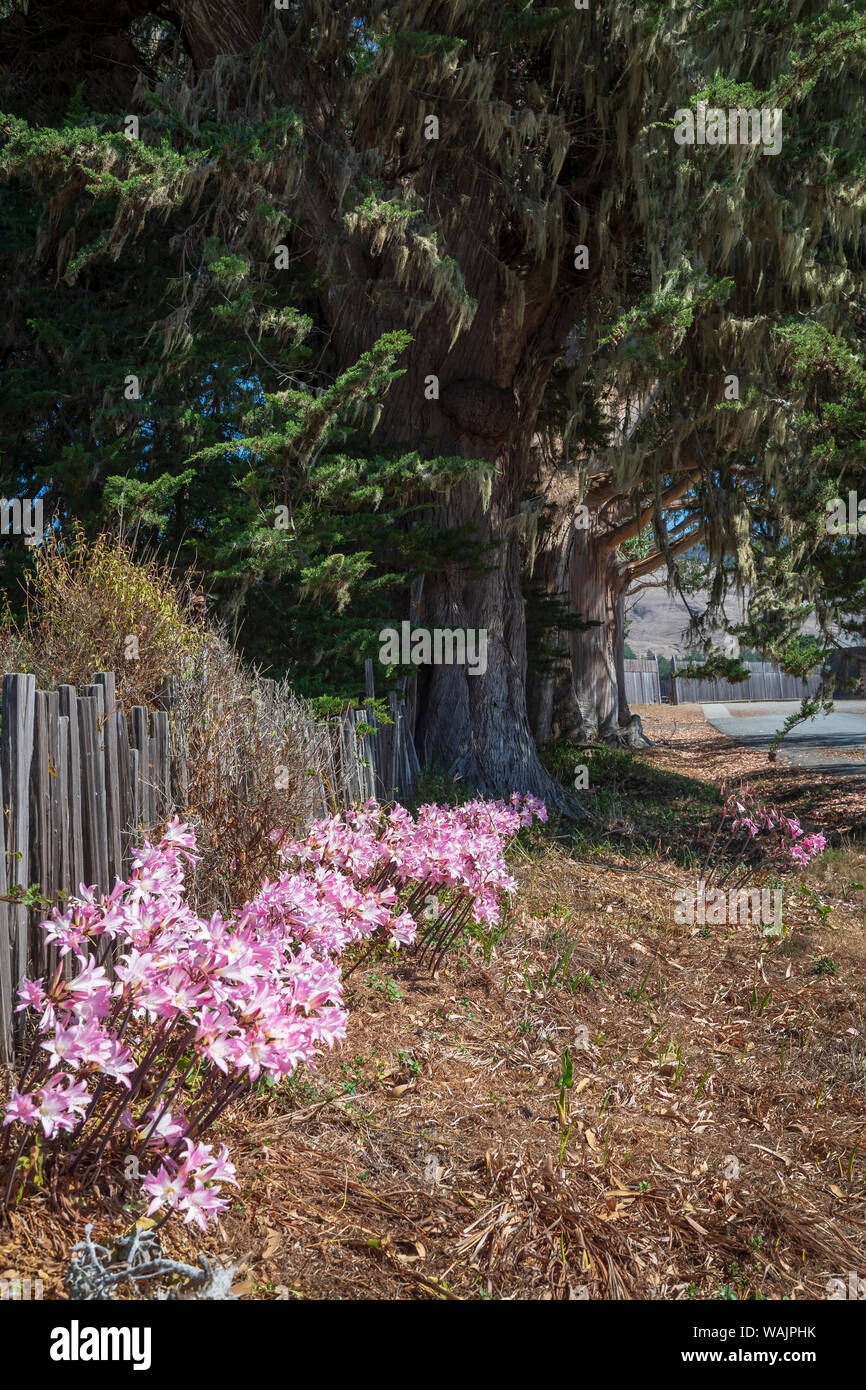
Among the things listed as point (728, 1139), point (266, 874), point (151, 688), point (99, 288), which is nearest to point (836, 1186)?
point (728, 1139)

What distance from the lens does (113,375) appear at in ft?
23.0

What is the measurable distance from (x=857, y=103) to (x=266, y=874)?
7.64 meters

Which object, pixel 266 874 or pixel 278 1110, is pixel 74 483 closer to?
pixel 266 874

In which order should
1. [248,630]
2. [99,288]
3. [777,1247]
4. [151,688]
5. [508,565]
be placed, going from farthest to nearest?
[508,565]
[99,288]
[248,630]
[151,688]
[777,1247]

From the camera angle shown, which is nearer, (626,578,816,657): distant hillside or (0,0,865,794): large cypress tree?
(0,0,865,794): large cypress tree

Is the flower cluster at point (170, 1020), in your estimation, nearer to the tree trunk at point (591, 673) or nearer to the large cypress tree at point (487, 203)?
the large cypress tree at point (487, 203)
